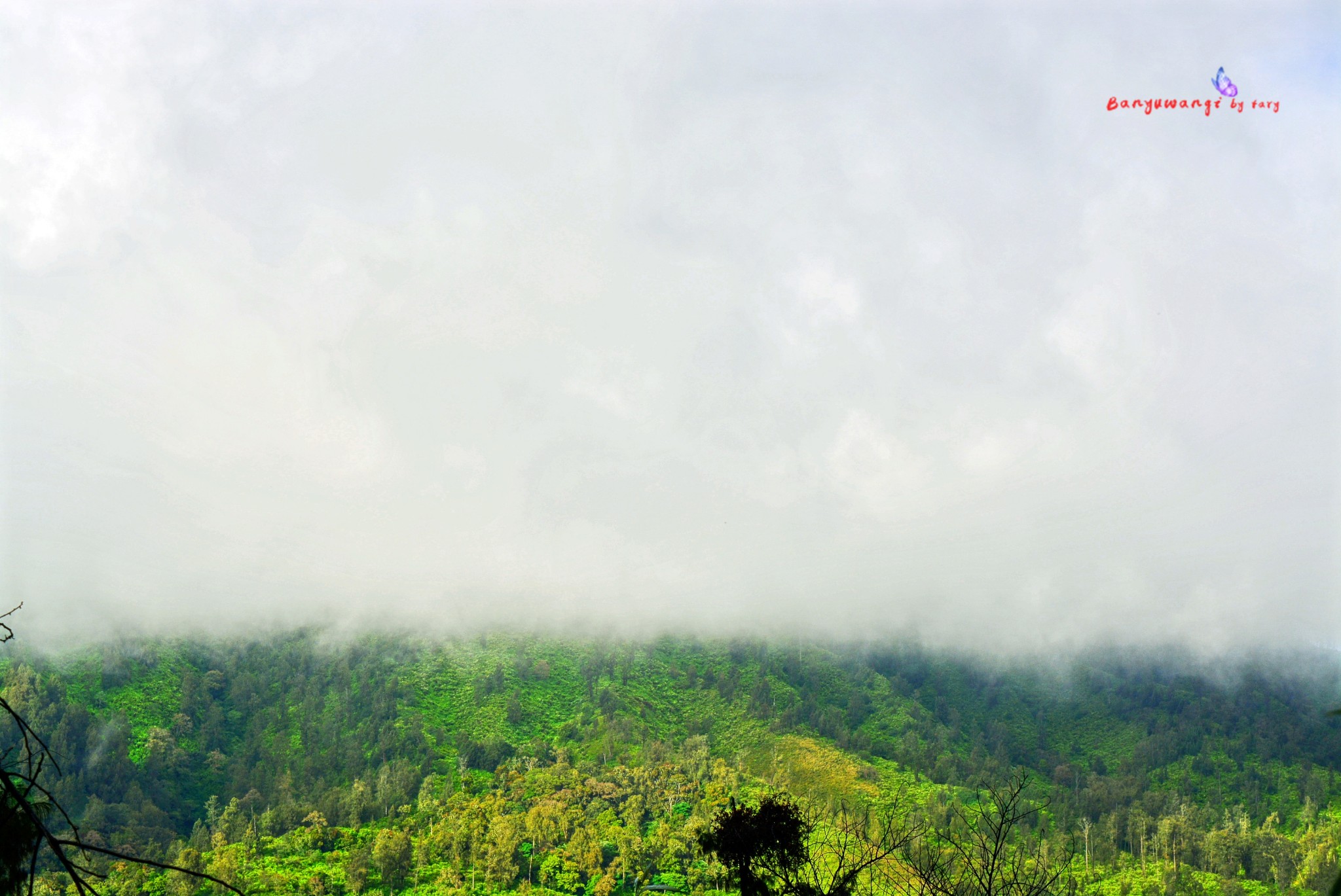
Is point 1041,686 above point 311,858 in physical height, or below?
above

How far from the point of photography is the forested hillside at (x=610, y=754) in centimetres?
10656

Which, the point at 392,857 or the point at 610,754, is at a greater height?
the point at 610,754

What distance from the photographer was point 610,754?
450 ft

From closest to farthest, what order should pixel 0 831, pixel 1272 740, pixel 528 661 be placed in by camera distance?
pixel 0 831
pixel 1272 740
pixel 528 661

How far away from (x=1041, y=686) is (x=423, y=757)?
121 metres

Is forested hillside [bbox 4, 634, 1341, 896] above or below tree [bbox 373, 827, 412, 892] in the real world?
above

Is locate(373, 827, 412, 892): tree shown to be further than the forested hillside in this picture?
No

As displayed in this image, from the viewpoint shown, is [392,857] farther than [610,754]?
No

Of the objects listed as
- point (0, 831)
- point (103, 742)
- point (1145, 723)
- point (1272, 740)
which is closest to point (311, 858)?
point (103, 742)

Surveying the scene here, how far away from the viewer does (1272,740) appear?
146250mm

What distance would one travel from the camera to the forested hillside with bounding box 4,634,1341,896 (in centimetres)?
10656

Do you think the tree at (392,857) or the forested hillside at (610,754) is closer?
the tree at (392,857)

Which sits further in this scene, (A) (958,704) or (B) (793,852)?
(A) (958,704)

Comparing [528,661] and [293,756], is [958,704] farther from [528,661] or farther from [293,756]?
[293,756]
